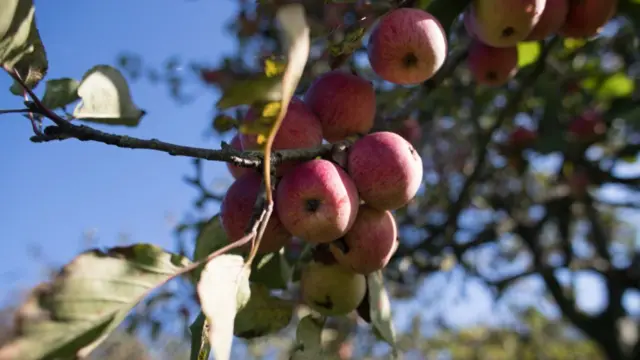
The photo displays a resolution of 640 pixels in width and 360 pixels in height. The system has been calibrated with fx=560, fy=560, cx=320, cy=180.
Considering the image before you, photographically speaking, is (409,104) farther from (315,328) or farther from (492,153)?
(492,153)

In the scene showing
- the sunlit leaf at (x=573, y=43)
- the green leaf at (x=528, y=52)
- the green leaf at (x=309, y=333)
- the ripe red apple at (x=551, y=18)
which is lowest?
the sunlit leaf at (x=573, y=43)

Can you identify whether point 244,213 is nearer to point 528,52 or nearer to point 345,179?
point 345,179

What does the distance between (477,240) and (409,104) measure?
61.6 inches

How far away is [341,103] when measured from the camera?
1006 millimetres

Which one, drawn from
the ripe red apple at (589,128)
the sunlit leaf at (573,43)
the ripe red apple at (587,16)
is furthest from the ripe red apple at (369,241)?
the ripe red apple at (589,128)

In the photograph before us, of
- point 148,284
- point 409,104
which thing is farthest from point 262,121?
point 409,104

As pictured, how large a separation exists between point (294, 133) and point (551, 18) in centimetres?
64

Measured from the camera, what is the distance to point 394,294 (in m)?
4.25

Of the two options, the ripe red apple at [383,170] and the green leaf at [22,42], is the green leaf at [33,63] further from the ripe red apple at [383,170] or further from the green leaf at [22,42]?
the ripe red apple at [383,170]

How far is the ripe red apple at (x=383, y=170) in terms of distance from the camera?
0.88m

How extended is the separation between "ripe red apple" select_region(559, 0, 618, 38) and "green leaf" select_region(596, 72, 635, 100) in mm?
1485

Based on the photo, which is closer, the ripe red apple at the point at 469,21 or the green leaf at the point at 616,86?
the ripe red apple at the point at 469,21

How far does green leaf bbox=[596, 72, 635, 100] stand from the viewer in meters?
2.58

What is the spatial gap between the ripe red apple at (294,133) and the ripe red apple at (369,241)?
0.15m
